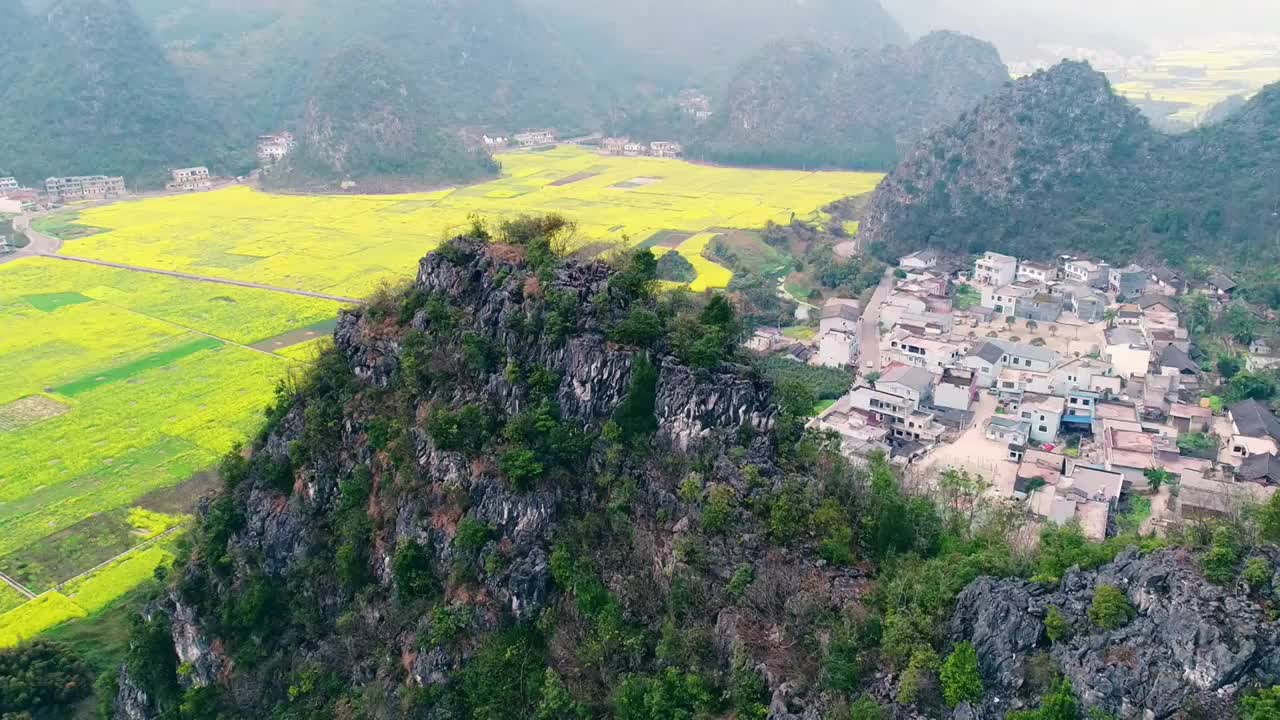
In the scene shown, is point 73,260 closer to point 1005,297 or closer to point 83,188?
point 83,188

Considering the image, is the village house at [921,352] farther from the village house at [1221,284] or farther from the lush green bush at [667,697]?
the lush green bush at [667,697]

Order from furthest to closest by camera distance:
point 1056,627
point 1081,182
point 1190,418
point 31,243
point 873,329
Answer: point 31,243
point 1081,182
point 873,329
point 1190,418
point 1056,627

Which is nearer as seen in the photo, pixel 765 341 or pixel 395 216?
pixel 765 341

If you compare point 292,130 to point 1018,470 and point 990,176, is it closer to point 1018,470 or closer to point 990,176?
point 990,176

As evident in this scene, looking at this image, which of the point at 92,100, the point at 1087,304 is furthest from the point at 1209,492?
the point at 92,100

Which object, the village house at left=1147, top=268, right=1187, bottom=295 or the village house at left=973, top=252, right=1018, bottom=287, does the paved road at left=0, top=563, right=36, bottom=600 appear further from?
the village house at left=1147, top=268, right=1187, bottom=295

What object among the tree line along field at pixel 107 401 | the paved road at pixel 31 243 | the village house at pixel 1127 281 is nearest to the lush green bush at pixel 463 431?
the tree line along field at pixel 107 401
